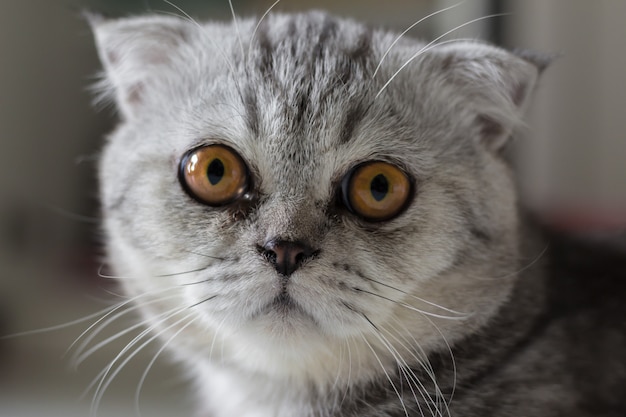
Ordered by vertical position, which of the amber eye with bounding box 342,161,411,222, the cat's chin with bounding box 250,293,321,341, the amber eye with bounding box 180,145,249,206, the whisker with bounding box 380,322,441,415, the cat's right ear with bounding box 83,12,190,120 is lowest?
the whisker with bounding box 380,322,441,415

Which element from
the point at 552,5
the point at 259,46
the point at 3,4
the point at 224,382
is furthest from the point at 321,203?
the point at 552,5

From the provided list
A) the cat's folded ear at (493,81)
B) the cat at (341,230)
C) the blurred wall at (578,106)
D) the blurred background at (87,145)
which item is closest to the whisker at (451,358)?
the cat at (341,230)

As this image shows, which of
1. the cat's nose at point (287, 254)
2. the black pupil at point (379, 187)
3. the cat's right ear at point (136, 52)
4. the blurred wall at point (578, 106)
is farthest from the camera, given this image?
the blurred wall at point (578, 106)

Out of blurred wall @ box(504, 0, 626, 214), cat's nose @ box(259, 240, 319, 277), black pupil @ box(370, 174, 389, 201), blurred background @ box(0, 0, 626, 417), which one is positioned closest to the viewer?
cat's nose @ box(259, 240, 319, 277)

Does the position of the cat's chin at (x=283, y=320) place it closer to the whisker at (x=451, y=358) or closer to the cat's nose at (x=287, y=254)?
the cat's nose at (x=287, y=254)

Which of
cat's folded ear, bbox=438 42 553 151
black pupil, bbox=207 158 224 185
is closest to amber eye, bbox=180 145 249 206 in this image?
black pupil, bbox=207 158 224 185

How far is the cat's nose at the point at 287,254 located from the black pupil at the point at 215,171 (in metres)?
0.15

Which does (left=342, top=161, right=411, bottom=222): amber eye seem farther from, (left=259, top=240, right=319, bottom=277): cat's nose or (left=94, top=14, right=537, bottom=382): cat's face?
(left=259, top=240, right=319, bottom=277): cat's nose

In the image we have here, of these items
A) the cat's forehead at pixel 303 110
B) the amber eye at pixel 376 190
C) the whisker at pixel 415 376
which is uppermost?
the cat's forehead at pixel 303 110

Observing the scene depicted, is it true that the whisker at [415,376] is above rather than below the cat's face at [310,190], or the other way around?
below

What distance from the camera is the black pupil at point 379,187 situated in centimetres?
98

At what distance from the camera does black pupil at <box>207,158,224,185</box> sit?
98 cm

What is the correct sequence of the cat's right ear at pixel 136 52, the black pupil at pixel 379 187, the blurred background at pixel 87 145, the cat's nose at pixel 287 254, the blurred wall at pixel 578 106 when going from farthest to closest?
the blurred wall at pixel 578 106
the blurred background at pixel 87 145
the cat's right ear at pixel 136 52
the black pupil at pixel 379 187
the cat's nose at pixel 287 254

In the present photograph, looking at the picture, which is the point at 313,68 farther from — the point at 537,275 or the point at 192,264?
the point at 537,275
